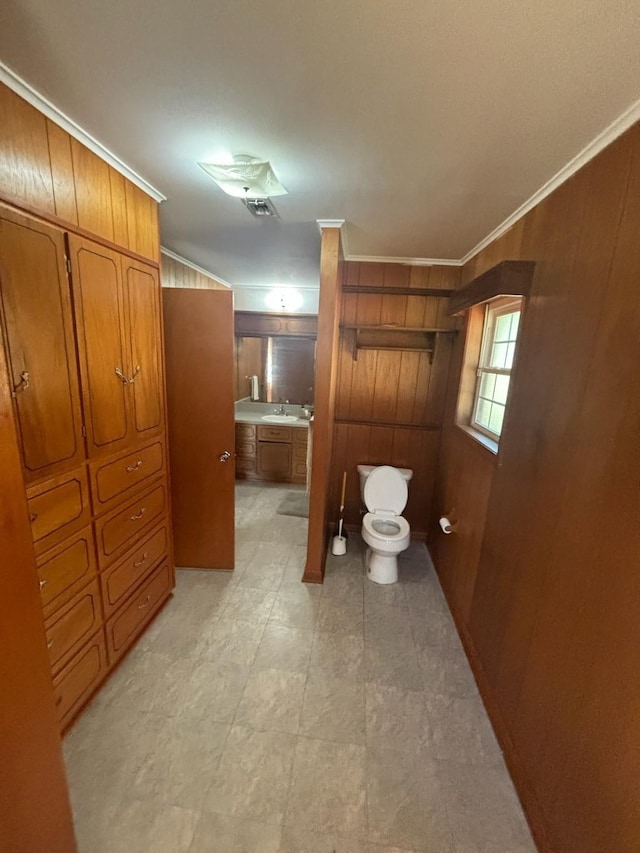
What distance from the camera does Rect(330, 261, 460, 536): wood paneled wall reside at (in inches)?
108

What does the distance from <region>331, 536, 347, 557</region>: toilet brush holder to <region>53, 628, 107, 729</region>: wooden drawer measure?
5.59 feet

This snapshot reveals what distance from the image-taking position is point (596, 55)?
0.86 m

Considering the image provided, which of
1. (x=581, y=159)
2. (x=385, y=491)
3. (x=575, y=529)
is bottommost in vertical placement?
(x=385, y=491)

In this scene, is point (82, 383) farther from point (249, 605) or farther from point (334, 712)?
point (334, 712)

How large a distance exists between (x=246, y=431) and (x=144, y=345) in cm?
238

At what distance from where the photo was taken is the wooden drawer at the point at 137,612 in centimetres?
174

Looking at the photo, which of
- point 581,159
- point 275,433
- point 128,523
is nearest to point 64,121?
point 128,523

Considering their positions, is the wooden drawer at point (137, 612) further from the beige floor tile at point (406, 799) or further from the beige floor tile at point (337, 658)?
the beige floor tile at point (406, 799)

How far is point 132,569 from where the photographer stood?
1.85 meters

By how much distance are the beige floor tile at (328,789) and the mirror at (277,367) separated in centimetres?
348

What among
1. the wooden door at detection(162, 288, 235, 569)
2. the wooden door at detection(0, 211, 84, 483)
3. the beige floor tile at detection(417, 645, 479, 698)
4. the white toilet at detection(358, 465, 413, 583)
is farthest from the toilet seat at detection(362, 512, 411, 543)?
the wooden door at detection(0, 211, 84, 483)

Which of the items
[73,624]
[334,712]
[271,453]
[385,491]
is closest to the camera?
[73,624]

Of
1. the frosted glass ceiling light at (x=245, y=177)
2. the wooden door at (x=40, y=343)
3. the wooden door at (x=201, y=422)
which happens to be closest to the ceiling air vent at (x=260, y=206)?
the frosted glass ceiling light at (x=245, y=177)

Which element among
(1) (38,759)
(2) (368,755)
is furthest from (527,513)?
(1) (38,759)
